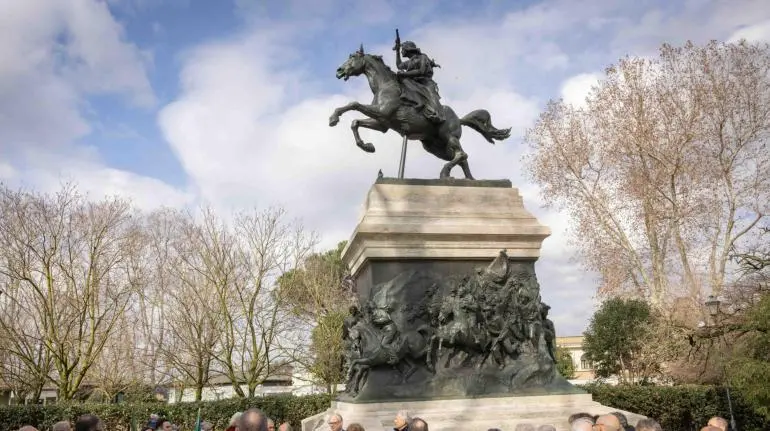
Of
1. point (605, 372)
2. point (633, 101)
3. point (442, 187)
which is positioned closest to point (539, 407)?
point (442, 187)

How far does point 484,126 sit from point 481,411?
5.08 meters

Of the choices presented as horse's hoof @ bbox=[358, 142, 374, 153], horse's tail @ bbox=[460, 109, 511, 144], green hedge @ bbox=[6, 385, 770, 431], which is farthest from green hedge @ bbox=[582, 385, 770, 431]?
horse's hoof @ bbox=[358, 142, 374, 153]

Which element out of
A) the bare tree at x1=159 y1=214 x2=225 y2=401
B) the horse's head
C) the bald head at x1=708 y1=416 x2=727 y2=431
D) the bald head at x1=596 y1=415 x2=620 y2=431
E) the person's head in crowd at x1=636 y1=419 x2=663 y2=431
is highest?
the horse's head

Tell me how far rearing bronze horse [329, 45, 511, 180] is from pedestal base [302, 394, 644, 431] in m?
3.73

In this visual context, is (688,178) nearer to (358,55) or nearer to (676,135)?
(676,135)

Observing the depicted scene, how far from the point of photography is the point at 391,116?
10.4 metres

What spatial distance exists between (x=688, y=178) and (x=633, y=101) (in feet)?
11.8

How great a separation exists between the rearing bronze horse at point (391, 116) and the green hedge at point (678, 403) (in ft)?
35.1

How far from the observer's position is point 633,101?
25219mm

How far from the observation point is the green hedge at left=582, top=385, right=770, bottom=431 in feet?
58.9

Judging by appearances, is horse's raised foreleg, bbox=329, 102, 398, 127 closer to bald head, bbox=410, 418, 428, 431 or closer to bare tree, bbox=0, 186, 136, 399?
bald head, bbox=410, 418, 428, 431

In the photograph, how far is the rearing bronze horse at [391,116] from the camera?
10.4 metres

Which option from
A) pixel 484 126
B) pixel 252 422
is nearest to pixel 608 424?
pixel 252 422

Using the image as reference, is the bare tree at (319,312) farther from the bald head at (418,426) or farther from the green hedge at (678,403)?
the bald head at (418,426)
